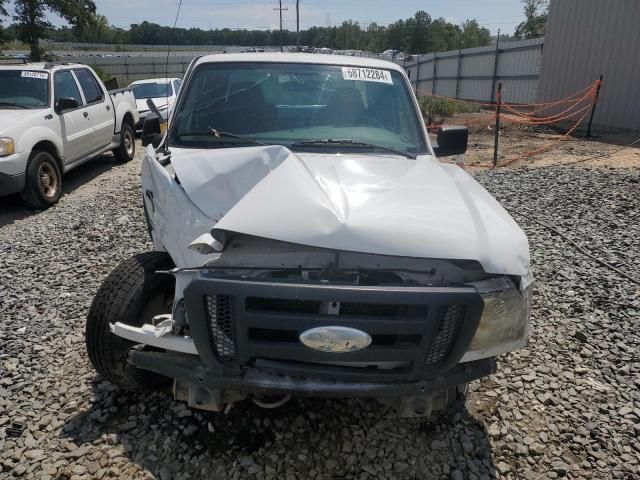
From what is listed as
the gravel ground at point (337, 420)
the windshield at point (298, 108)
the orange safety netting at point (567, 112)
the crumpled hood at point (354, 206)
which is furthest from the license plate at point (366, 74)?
the orange safety netting at point (567, 112)

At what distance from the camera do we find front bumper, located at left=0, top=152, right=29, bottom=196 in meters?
6.29

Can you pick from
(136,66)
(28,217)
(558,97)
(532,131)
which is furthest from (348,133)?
(136,66)

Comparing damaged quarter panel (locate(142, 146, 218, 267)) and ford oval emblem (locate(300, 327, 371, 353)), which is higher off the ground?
damaged quarter panel (locate(142, 146, 218, 267))

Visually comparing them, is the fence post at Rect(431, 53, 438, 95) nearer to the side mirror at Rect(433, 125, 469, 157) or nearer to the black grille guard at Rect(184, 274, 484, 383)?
the side mirror at Rect(433, 125, 469, 157)

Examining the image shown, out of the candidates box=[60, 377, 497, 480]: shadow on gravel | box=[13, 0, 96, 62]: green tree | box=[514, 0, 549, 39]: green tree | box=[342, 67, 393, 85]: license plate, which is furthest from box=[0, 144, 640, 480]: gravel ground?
box=[514, 0, 549, 39]: green tree

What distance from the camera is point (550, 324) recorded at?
12.8 feet

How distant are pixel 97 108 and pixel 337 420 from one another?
7.77 m

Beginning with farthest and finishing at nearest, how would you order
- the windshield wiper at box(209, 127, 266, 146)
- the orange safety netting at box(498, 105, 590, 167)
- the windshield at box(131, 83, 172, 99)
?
1. the windshield at box(131, 83, 172, 99)
2. the orange safety netting at box(498, 105, 590, 167)
3. the windshield wiper at box(209, 127, 266, 146)

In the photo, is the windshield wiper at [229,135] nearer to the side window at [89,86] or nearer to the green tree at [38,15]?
the side window at [89,86]

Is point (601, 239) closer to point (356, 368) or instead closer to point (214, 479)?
point (356, 368)

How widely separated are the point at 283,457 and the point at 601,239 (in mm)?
4575

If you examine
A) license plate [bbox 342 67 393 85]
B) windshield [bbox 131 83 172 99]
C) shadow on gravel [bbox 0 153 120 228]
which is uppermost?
license plate [bbox 342 67 393 85]

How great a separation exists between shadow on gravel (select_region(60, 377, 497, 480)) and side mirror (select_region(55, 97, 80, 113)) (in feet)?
19.0

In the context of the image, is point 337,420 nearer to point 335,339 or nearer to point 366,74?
point 335,339
